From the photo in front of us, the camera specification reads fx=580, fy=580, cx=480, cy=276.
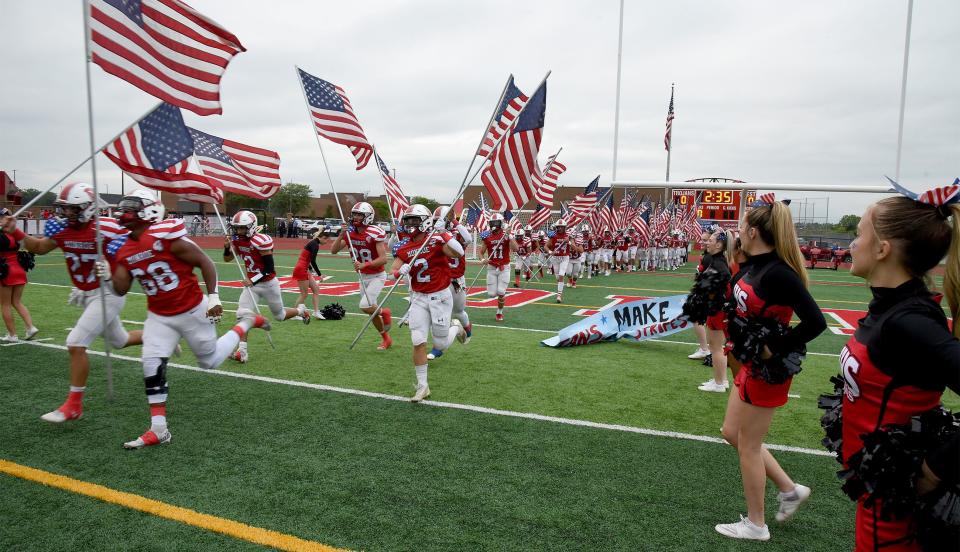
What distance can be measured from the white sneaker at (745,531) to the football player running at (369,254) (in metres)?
6.52

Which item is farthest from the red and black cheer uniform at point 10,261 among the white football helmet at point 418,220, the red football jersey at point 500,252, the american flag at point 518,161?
the red football jersey at point 500,252

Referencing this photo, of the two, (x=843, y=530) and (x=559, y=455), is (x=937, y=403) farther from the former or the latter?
(x=559, y=455)

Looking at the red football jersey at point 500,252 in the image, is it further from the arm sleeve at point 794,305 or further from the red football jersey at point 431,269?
the arm sleeve at point 794,305

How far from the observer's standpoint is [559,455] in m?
5.20

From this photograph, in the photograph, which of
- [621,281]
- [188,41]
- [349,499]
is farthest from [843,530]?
[621,281]

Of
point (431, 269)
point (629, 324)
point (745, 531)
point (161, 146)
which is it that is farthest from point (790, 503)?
point (161, 146)

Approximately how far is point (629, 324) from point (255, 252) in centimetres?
643

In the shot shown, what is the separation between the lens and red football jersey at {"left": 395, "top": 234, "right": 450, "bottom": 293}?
7.01 metres

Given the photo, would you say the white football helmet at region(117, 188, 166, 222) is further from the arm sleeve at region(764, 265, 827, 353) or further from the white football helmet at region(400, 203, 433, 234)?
the arm sleeve at region(764, 265, 827, 353)

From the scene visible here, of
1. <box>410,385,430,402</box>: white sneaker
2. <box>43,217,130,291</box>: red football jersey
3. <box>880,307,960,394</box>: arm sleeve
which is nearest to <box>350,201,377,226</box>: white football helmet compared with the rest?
<box>43,217,130,291</box>: red football jersey

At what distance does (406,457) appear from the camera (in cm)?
504

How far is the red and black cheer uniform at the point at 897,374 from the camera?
6.29 feet

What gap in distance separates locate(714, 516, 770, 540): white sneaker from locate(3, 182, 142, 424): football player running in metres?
5.78

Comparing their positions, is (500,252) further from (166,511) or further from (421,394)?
(166,511)
